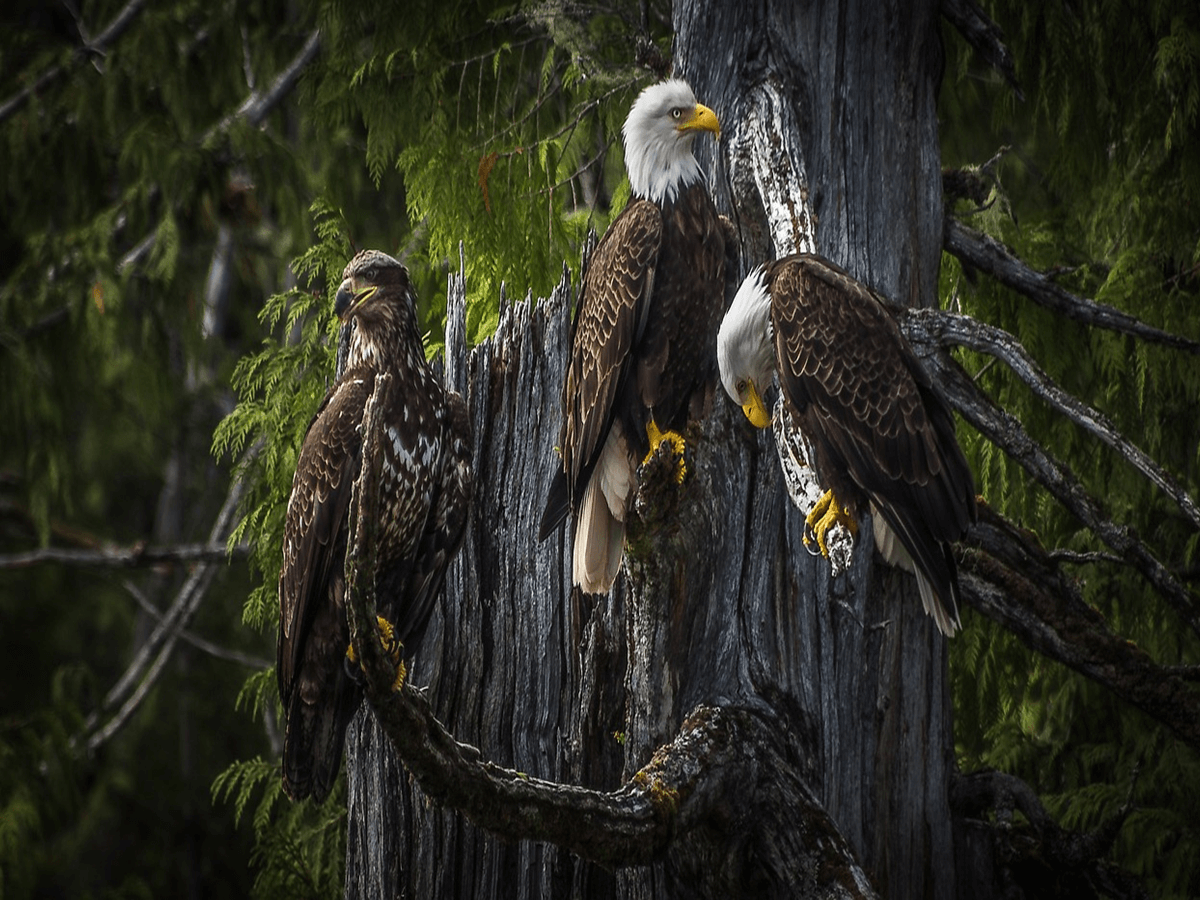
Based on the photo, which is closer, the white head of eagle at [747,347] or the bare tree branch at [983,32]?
the white head of eagle at [747,347]

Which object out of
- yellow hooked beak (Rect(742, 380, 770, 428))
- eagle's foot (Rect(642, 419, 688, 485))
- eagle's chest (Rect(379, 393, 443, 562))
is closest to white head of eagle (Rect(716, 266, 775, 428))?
yellow hooked beak (Rect(742, 380, 770, 428))

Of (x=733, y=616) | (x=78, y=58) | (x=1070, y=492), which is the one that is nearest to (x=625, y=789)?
(x=733, y=616)

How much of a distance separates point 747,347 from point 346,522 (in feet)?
4.20

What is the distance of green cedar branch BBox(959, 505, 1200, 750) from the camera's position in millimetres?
3266

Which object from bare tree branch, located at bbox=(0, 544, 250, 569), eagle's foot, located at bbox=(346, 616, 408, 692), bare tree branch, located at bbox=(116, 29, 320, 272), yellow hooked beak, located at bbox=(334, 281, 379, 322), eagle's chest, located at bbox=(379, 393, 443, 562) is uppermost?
bare tree branch, located at bbox=(116, 29, 320, 272)

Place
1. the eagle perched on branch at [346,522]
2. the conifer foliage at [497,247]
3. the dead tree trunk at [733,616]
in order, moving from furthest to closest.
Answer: the conifer foliage at [497,247]
the eagle perched on branch at [346,522]
the dead tree trunk at [733,616]

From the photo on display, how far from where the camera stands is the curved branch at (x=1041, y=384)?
286 centimetres

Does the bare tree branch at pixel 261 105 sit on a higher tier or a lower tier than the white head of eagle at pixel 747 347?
higher

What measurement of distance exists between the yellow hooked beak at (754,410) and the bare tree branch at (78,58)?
4.75m

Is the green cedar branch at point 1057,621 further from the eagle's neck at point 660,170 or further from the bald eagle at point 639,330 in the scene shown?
the eagle's neck at point 660,170

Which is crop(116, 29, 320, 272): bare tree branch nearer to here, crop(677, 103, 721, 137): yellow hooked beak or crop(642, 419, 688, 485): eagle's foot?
crop(677, 103, 721, 137): yellow hooked beak

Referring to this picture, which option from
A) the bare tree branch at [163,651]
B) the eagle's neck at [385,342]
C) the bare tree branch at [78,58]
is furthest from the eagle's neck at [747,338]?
the bare tree branch at [78,58]

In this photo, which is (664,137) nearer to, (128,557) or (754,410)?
(754,410)

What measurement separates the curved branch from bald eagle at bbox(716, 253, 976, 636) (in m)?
0.16
